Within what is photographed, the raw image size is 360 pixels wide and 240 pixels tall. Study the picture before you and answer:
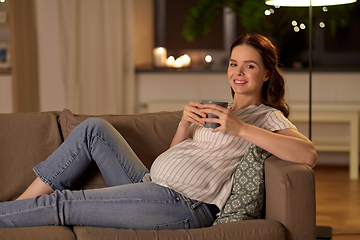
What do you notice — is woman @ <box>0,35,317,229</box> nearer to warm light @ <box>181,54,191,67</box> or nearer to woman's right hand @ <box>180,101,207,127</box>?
woman's right hand @ <box>180,101,207,127</box>

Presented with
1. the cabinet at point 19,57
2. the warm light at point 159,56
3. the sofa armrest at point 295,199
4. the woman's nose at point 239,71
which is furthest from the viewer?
the warm light at point 159,56

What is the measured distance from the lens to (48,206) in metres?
1.46

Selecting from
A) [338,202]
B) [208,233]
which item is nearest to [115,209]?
[208,233]

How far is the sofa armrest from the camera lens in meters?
1.35

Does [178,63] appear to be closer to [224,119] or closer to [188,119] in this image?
[188,119]

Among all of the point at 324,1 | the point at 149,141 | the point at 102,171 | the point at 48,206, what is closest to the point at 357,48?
the point at 324,1

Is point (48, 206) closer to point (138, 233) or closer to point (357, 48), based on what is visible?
point (138, 233)

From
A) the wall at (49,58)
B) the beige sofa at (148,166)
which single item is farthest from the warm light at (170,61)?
the beige sofa at (148,166)

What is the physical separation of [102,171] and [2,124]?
52 cm

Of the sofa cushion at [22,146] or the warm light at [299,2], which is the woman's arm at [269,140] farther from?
the warm light at [299,2]

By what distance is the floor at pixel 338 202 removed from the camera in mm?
2375

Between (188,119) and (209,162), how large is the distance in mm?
183

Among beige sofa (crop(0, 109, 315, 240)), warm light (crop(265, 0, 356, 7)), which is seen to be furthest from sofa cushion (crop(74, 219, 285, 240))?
warm light (crop(265, 0, 356, 7))

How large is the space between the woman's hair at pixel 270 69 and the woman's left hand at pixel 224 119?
371mm
